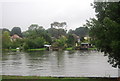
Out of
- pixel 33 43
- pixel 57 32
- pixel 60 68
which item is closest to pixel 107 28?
pixel 60 68

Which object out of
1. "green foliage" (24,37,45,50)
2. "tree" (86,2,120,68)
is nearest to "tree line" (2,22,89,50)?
"green foliage" (24,37,45,50)

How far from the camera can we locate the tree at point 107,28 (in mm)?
9266

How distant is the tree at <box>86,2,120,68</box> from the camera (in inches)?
365

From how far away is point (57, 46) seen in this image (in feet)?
251

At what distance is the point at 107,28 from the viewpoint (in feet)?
31.9

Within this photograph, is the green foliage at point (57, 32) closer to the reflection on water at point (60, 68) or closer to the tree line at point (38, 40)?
the tree line at point (38, 40)

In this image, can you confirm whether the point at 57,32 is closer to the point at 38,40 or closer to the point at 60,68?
the point at 38,40

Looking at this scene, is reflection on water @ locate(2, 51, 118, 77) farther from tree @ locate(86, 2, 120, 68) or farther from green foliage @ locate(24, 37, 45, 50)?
green foliage @ locate(24, 37, 45, 50)

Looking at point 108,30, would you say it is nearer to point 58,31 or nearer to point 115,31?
point 115,31

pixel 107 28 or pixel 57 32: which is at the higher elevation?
pixel 57 32

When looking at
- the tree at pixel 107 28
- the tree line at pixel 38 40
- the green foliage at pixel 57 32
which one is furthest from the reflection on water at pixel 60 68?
the green foliage at pixel 57 32

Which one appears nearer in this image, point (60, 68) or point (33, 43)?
point (60, 68)

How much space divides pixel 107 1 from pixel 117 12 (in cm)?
74

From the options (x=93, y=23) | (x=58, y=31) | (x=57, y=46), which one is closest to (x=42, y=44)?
(x=57, y=46)
